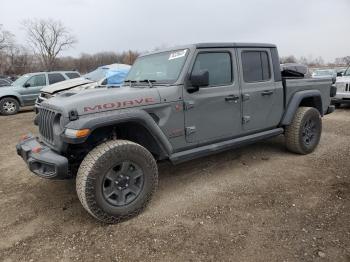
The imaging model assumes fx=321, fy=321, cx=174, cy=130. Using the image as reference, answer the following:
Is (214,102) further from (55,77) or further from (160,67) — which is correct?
(55,77)

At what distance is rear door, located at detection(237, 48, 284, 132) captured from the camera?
4645 mm

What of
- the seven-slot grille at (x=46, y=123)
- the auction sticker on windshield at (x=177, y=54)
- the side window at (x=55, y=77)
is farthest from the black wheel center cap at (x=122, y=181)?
the side window at (x=55, y=77)

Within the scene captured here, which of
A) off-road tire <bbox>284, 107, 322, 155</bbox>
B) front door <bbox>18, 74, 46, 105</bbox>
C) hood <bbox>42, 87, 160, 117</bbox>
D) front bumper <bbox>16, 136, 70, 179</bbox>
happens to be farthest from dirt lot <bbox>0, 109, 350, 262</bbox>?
front door <bbox>18, 74, 46, 105</bbox>

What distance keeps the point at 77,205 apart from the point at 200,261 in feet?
6.05

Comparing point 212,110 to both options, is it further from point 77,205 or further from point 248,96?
point 77,205

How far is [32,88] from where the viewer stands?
1336 centimetres

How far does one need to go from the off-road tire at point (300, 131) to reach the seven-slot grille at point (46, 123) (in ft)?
12.3

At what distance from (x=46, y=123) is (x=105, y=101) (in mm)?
861

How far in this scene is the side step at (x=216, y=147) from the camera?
3.95 m

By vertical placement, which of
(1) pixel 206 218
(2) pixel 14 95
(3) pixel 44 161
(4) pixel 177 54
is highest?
(4) pixel 177 54

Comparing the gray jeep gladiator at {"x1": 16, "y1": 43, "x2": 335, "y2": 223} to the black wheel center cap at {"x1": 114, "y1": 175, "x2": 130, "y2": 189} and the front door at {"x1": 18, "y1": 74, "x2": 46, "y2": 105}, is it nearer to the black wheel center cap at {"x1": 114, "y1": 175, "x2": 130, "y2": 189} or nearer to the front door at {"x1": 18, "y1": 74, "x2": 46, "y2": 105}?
the black wheel center cap at {"x1": 114, "y1": 175, "x2": 130, "y2": 189}

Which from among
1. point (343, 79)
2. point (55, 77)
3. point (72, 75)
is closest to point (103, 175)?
point (343, 79)

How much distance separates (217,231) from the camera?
3.23 meters

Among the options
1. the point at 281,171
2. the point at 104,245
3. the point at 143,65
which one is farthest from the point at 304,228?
the point at 143,65
